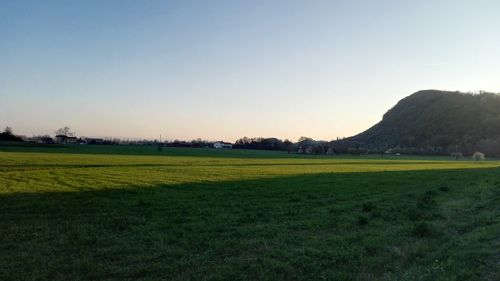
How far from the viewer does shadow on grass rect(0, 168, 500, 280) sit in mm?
9734

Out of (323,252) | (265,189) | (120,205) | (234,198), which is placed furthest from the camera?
(265,189)

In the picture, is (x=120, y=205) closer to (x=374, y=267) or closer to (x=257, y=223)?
(x=257, y=223)

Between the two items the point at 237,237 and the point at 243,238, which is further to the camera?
the point at 237,237

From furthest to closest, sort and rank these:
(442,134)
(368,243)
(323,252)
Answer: (442,134) < (368,243) < (323,252)

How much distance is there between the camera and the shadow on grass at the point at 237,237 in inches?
383

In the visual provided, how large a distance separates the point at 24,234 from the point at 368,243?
10103mm

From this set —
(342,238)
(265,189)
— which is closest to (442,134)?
(265,189)

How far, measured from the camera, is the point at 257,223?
15.8m

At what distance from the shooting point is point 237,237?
13.3 metres

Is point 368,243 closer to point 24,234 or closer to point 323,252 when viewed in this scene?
point 323,252

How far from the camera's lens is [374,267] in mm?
10156

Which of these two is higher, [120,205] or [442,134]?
[442,134]

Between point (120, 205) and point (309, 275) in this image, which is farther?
point (120, 205)

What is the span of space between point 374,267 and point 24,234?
10.1m
